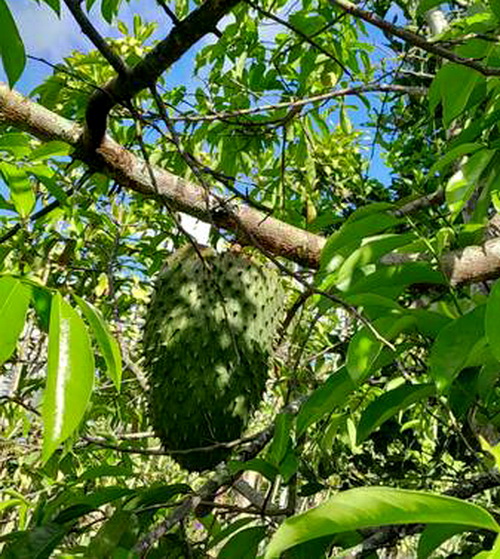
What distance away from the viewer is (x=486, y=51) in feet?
3.65

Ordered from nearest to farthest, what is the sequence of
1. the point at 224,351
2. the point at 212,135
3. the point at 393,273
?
1. the point at 393,273
2. the point at 224,351
3. the point at 212,135

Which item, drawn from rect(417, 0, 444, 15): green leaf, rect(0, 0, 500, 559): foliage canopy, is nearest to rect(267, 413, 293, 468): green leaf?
rect(0, 0, 500, 559): foliage canopy

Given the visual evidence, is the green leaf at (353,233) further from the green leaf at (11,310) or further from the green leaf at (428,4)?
the green leaf at (11,310)

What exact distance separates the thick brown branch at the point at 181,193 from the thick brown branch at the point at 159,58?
104 mm

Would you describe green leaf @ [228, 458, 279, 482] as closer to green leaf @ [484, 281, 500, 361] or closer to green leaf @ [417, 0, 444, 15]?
green leaf @ [484, 281, 500, 361]

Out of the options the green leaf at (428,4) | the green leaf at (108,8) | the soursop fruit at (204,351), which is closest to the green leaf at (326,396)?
the soursop fruit at (204,351)

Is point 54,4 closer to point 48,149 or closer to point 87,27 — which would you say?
point 87,27

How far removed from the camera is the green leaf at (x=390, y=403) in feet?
2.93

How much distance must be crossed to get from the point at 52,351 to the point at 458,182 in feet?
1.95

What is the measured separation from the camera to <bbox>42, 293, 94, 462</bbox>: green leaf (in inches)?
22.8

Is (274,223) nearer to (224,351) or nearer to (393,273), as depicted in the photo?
(224,351)

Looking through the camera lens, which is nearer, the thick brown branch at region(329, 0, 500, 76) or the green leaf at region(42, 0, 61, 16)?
the thick brown branch at region(329, 0, 500, 76)

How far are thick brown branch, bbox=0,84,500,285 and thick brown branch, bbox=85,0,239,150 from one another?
104mm

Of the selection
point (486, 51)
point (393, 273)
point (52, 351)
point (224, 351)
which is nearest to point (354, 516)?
point (52, 351)
